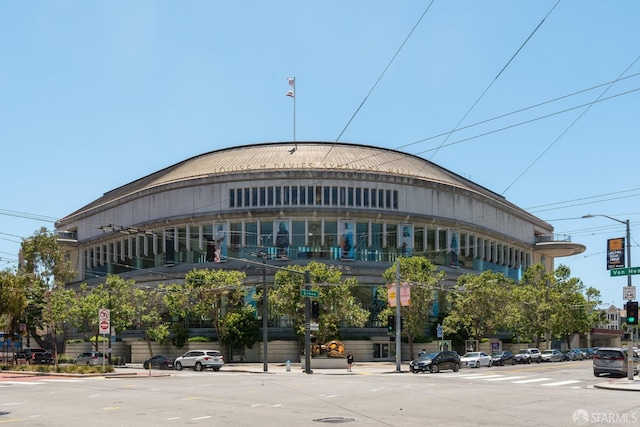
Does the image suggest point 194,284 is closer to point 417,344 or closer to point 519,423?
point 417,344

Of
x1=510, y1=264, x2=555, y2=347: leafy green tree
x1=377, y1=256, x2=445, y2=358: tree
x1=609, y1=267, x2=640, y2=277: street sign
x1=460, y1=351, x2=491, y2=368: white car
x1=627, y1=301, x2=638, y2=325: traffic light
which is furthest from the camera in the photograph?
x1=510, y1=264, x2=555, y2=347: leafy green tree

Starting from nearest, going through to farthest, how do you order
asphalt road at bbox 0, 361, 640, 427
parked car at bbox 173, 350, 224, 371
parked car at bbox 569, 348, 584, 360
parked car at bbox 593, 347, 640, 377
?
asphalt road at bbox 0, 361, 640, 427
parked car at bbox 593, 347, 640, 377
parked car at bbox 173, 350, 224, 371
parked car at bbox 569, 348, 584, 360

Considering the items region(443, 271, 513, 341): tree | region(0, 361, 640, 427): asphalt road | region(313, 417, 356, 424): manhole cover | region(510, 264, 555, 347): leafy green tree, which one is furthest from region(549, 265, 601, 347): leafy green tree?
region(313, 417, 356, 424): manhole cover

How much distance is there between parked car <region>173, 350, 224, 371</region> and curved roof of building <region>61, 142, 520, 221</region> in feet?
97.3

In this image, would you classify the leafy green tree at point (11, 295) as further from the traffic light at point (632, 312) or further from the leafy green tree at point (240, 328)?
the traffic light at point (632, 312)

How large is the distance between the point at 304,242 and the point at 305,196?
Answer: 5.36m

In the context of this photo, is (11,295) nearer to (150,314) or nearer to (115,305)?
(115,305)

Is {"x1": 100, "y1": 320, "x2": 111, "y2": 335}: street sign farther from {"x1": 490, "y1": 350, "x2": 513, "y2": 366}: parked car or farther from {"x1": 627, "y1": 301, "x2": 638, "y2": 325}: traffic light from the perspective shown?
{"x1": 490, "y1": 350, "x2": 513, "y2": 366}: parked car

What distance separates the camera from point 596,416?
20.2 meters

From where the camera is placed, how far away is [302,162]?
88.7 m

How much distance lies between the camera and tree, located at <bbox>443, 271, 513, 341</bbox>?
74000 mm

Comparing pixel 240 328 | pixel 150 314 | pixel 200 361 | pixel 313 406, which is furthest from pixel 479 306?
pixel 313 406

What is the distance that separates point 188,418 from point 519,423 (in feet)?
29.0

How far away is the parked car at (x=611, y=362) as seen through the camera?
4175 cm
